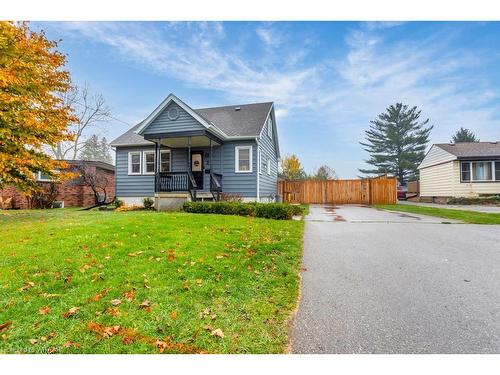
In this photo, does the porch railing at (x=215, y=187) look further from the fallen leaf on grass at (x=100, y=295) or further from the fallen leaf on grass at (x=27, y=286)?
the fallen leaf on grass at (x=100, y=295)

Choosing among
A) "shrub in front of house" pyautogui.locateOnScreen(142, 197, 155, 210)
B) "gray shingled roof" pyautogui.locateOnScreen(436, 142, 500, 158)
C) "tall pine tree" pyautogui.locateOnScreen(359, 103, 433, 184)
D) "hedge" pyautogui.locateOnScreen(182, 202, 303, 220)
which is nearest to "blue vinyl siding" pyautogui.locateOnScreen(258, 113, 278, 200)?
"hedge" pyautogui.locateOnScreen(182, 202, 303, 220)

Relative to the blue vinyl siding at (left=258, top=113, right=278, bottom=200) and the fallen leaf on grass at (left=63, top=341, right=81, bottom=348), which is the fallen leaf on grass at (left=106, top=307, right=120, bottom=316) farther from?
the blue vinyl siding at (left=258, top=113, right=278, bottom=200)

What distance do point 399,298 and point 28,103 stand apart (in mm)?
11325

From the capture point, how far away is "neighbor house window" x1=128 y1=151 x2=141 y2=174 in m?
15.0

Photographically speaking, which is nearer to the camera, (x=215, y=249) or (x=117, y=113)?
(x=215, y=249)

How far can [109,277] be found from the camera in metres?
3.55

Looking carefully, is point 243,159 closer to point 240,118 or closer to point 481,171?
point 240,118

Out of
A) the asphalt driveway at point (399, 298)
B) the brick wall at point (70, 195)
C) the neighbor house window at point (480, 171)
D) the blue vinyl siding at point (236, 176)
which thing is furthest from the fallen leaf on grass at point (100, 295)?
the neighbor house window at point (480, 171)

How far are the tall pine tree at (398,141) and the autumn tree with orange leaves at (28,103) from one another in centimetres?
3889

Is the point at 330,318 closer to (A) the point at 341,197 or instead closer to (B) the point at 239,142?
(B) the point at 239,142

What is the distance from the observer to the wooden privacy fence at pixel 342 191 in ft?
62.7

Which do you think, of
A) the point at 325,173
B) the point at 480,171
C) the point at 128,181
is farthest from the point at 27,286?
the point at 325,173
